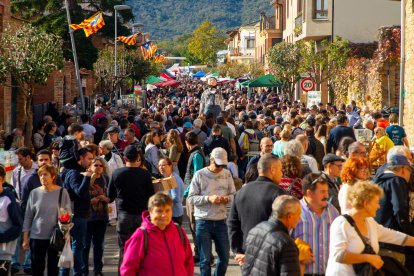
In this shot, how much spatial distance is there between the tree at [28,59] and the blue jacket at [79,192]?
1007 centimetres

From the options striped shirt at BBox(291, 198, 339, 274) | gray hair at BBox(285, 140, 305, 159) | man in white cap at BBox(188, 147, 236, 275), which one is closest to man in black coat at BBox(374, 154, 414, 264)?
striped shirt at BBox(291, 198, 339, 274)

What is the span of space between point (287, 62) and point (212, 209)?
36.6m

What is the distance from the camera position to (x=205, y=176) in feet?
33.1

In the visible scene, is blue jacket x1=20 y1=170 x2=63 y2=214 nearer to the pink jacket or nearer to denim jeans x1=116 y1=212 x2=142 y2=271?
denim jeans x1=116 y1=212 x2=142 y2=271

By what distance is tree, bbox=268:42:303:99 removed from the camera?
45.7 m

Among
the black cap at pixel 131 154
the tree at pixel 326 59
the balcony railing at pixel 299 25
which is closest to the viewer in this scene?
the black cap at pixel 131 154

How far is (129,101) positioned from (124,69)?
9.54 ft

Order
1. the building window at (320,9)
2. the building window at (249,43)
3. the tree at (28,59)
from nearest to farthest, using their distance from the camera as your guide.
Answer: the tree at (28,59) → the building window at (320,9) → the building window at (249,43)

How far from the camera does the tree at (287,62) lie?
1797 inches

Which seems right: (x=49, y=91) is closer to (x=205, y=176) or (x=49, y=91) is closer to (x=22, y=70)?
(x=22, y=70)

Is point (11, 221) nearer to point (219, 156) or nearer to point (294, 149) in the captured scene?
point (219, 156)

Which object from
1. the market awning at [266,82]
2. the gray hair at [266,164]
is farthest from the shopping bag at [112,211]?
the market awning at [266,82]

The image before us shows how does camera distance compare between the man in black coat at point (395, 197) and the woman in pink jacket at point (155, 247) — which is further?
the man in black coat at point (395, 197)

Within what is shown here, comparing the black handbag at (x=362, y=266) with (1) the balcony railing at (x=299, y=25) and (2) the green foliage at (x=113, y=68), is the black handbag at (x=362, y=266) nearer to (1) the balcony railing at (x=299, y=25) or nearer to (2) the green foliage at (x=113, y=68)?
(2) the green foliage at (x=113, y=68)
